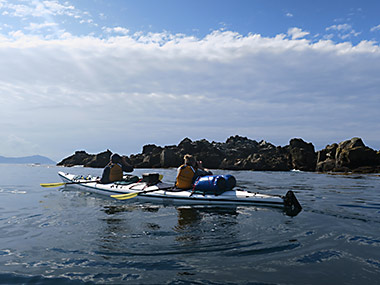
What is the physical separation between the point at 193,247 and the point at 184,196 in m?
5.66

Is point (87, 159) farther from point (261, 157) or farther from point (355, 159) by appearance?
point (355, 159)

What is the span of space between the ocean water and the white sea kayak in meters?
0.46

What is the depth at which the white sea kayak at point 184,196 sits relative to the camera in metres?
9.69

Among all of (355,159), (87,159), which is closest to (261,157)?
(355,159)

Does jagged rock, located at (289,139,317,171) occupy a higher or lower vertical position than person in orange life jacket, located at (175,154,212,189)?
higher

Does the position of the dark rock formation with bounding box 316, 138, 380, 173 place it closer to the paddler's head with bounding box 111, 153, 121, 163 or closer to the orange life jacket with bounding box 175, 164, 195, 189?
the orange life jacket with bounding box 175, 164, 195, 189

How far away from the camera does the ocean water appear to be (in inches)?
168

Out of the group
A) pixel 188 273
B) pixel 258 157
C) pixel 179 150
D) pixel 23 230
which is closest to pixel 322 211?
pixel 188 273

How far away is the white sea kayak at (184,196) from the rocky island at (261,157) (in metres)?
38.5

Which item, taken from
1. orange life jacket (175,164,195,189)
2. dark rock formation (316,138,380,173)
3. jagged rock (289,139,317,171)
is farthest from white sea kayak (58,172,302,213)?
jagged rock (289,139,317,171)

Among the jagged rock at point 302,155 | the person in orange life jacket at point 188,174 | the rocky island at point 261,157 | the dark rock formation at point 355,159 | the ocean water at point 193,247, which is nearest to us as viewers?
the ocean water at point 193,247

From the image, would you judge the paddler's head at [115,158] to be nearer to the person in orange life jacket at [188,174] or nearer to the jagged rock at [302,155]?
the person in orange life jacket at [188,174]

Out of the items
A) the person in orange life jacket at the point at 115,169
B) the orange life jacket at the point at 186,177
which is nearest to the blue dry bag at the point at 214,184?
the orange life jacket at the point at 186,177

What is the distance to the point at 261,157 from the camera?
65438 millimetres
